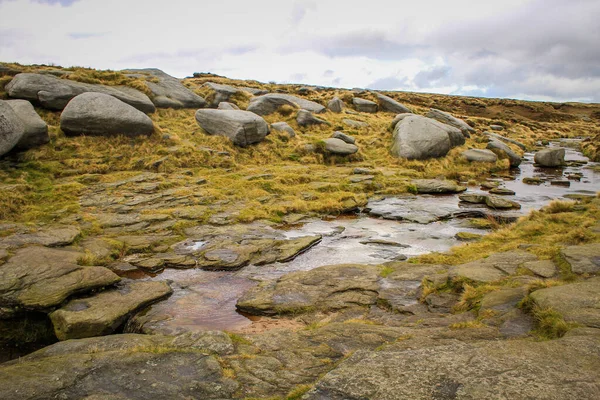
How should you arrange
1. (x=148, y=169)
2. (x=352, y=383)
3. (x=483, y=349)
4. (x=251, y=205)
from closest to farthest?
(x=352, y=383) → (x=483, y=349) → (x=251, y=205) → (x=148, y=169)

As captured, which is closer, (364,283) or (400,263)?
(364,283)

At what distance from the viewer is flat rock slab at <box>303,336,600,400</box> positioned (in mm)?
3639

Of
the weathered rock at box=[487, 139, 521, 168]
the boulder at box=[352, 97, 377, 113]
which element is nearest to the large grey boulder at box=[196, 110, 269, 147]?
the weathered rock at box=[487, 139, 521, 168]

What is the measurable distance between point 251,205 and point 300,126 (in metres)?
15.9

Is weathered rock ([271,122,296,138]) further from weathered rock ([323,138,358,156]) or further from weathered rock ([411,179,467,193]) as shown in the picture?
weathered rock ([411,179,467,193])

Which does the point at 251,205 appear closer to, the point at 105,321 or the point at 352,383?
the point at 105,321

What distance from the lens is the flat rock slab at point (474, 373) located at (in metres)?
3.64

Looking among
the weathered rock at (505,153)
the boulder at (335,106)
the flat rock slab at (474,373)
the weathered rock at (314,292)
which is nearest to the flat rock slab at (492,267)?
the weathered rock at (314,292)

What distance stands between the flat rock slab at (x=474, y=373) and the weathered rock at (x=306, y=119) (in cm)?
2688

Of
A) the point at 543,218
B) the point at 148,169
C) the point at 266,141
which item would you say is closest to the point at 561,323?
the point at 543,218

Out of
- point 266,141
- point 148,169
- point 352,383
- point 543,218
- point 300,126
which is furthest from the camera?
point 300,126

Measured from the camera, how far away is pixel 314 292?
28.3ft

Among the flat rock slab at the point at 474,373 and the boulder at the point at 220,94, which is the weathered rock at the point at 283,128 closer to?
the boulder at the point at 220,94

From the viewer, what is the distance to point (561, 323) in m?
5.09
